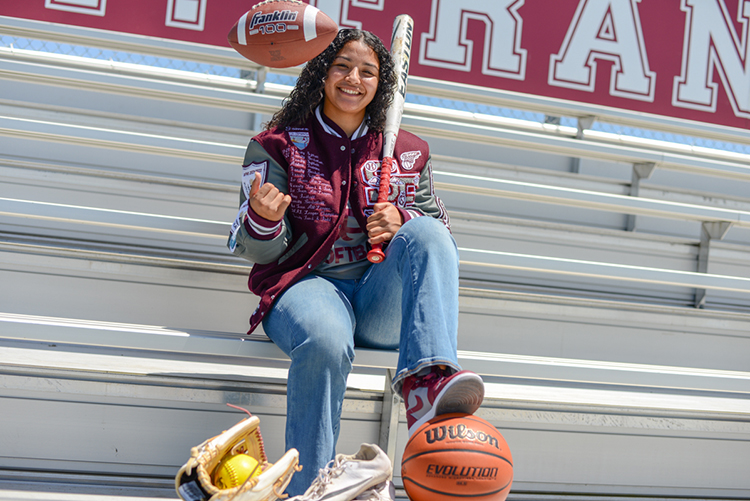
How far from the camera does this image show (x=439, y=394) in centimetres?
71

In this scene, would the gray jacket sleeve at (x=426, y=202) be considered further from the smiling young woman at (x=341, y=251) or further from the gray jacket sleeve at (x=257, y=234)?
the gray jacket sleeve at (x=257, y=234)

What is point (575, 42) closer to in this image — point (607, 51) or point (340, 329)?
point (607, 51)

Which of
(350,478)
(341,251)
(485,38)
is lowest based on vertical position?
(350,478)

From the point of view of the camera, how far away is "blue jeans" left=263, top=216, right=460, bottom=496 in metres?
0.76

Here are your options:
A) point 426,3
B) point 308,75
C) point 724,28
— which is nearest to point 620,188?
point 724,28

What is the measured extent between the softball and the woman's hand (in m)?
0.39

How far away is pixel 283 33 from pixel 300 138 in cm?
22

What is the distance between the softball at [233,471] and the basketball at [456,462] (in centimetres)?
22

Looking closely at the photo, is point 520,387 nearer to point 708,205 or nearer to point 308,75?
point 308,75

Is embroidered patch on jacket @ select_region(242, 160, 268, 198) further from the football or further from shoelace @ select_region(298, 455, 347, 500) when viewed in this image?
shoelace @ select_region(298, 455, 347, 500)

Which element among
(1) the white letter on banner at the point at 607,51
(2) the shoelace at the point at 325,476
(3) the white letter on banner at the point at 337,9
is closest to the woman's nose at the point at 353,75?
(2) the shoelace at the point at 325,476

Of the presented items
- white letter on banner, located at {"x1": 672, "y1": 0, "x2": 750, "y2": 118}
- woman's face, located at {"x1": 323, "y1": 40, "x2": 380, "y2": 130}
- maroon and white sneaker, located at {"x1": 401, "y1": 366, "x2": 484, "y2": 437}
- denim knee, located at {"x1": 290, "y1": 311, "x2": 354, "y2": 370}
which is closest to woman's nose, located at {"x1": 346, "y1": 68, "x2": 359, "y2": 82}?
woman's face, located at {"x1": 323, "y1": 40, "x2": 380, "y2": 130}

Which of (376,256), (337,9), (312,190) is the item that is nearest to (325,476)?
(376,256)

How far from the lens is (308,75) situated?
1.09 meters
